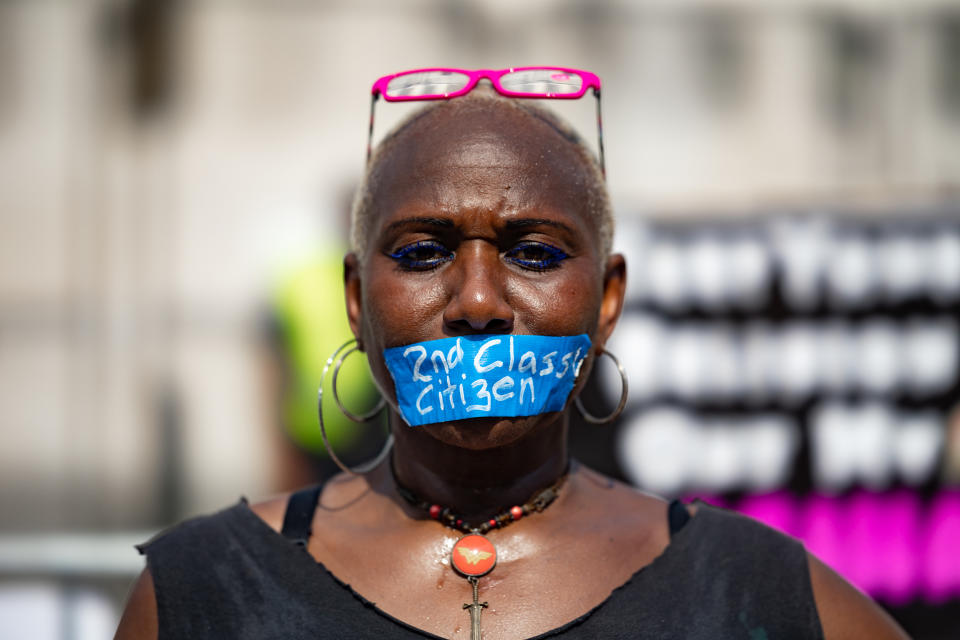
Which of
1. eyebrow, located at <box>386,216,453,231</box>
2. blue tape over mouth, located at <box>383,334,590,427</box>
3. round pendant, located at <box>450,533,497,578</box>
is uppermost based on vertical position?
eyebrow, located at <box>386,216,453,231</box>

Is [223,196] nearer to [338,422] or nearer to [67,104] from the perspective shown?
[67,104]

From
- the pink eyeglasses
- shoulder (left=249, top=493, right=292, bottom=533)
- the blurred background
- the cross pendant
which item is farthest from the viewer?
the blurred background

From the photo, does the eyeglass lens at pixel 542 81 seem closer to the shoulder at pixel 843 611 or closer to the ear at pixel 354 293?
the ear at pixel 354 293

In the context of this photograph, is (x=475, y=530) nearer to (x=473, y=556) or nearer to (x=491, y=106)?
(x=473, y=556)

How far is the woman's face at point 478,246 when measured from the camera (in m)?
1.83

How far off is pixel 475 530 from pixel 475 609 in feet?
0.65

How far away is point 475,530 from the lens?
1.96 m

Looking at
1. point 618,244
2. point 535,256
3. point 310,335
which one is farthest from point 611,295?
point 310,335

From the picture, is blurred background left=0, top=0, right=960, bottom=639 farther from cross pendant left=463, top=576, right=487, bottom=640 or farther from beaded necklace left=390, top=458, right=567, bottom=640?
cross pendant left=463, top=576, right=487, bottom=640

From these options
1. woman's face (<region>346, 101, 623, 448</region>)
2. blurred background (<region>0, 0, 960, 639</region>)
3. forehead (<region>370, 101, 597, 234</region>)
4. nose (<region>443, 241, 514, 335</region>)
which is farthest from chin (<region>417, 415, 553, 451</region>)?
blurred background (<region>0, 0, 960, 639</region>)

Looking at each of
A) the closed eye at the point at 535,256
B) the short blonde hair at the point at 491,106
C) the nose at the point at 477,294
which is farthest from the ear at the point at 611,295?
the nose at the point at 477,294

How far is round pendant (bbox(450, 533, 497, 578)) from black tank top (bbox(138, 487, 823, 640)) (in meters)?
0.18

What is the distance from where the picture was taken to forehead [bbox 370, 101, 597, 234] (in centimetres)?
188

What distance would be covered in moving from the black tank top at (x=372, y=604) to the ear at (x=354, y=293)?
0.44 m
